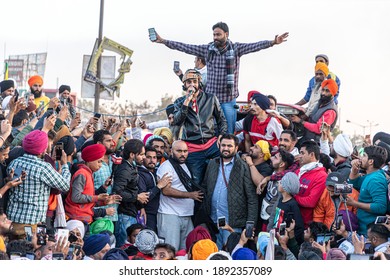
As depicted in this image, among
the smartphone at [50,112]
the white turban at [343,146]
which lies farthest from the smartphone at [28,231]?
the white turban at [343,146]

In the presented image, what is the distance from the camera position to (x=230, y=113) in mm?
12461

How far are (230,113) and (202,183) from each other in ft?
4.72

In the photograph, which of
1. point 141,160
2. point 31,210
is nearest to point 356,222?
point 141,160

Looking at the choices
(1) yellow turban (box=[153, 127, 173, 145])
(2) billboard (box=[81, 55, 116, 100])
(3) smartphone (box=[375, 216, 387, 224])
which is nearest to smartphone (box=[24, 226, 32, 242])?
(3) smartphone (box=[375, 216, 387, 224])

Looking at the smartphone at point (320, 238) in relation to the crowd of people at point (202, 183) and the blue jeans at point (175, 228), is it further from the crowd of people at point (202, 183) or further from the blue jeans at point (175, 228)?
the blue jeans at point (175, 228)

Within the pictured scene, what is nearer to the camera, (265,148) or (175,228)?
(175,228)

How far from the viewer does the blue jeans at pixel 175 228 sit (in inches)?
435

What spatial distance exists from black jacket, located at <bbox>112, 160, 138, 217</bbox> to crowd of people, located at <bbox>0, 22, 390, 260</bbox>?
1 centimetres

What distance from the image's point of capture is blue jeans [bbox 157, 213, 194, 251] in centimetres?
1105

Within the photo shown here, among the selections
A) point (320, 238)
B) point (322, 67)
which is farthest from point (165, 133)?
point (320, 238)

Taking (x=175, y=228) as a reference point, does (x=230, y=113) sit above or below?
above

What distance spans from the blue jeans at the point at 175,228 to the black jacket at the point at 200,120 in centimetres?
115

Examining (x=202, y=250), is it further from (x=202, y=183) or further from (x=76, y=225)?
(x=202, y=183)

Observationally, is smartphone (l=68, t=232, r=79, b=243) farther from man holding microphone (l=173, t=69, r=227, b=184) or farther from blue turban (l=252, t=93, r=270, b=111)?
blue turban (l=252, t=93, r=270, b=111)
